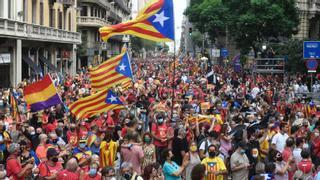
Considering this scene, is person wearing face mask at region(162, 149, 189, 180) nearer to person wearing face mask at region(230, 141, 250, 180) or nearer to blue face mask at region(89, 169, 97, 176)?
person wearing face mask at region(230, 141, 250, 180)

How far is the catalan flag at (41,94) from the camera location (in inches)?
562

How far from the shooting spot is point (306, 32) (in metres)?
58.6

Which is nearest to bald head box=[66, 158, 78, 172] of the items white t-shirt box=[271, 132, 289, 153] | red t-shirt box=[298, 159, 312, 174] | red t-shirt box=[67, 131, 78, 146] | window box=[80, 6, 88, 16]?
red t-shirt box=[67, 131, 78, 146]

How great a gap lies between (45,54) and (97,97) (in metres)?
Answer: 29.9

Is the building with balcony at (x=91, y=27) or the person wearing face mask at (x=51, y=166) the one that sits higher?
the building with balcony at (x=91, y=27)

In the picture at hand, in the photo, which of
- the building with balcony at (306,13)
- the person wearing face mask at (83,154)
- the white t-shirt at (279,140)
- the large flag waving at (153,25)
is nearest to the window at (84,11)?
the building with balcony at (306,13)

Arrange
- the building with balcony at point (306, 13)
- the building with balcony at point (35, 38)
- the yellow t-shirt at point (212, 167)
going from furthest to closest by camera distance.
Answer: the building with balcony at point (306, 13) → the building with balcony at point (35, 38) → the yellow t-shirt at point (212, 167)

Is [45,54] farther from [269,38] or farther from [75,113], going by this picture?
[75,113]

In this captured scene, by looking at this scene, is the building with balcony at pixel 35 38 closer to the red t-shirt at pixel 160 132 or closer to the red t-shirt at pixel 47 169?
the red t-shirt at pixel 160 132

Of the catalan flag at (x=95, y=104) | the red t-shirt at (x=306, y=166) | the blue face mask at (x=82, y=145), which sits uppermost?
the catalan flag at (x=95, y=104)

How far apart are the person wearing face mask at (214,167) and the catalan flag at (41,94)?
5793mm

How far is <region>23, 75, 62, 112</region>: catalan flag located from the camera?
1428cm

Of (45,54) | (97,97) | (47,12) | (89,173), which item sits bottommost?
(89,173)

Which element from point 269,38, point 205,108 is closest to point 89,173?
point 205,108
